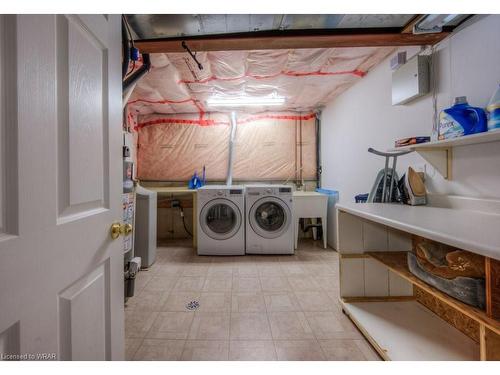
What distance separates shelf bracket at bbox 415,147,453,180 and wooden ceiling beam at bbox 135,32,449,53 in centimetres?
77

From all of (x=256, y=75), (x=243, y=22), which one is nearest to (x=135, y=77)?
(x=243, y=22)

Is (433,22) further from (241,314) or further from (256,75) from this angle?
(241,314)

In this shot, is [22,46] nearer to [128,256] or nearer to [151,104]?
[128,256]

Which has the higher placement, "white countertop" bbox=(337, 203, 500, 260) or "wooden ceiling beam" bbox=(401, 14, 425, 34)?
"wooden ceiling beam" bbox=(401, 14, 425, 34)

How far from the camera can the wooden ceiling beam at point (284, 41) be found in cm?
162

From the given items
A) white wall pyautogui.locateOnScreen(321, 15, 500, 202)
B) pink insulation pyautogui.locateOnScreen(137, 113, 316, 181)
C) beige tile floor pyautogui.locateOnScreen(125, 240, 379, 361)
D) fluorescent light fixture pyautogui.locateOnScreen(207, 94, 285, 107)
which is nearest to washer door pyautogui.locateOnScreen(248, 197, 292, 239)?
beige tile floor pyautogui.locateOnScreen(125, 240, 379, 361)

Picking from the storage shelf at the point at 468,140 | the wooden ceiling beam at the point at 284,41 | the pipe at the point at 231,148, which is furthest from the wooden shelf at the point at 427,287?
the pipe at the point at 231,148

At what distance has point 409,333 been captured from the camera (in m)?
1.40

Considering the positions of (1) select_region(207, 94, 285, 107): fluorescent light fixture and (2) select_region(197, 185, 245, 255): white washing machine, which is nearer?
(2) select_region(197, 185, 245, 255): white washing machine

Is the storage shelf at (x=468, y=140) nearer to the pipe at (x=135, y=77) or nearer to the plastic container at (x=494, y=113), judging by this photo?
the plastic container at (x=494, y=113)

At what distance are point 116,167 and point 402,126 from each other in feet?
7.09

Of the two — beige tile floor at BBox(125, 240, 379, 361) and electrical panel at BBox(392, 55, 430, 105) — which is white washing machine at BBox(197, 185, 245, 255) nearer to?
beige tile floor at BBox(125, 240, 379, 361)

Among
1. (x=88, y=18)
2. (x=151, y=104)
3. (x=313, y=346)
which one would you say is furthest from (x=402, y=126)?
(x=151, y=104)

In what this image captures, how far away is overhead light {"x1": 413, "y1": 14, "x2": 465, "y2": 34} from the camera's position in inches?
53.6
